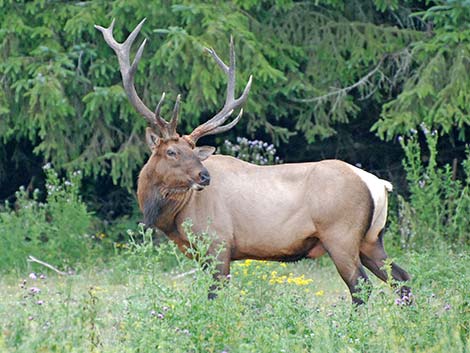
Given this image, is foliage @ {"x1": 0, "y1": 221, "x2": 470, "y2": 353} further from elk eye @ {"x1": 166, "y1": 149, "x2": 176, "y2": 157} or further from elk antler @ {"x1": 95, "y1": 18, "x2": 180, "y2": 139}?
elk antler @ {"x1": 95, "y1": 18, "x2": 180, "y2": 139}

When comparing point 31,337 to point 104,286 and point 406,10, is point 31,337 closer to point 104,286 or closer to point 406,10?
point 104,286

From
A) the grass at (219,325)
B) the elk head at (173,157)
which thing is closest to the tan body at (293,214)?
the elk head at (173,157)

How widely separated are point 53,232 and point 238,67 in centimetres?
268

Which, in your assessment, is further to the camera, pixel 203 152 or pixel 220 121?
pixel 220 121

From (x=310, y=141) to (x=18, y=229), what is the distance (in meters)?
3.27

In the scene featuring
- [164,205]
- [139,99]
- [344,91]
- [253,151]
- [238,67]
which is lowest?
[253,151]

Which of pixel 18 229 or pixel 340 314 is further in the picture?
pixel 18 229

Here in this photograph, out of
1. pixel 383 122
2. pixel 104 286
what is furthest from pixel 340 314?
pixel 383 122

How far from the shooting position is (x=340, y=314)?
20.1 feet

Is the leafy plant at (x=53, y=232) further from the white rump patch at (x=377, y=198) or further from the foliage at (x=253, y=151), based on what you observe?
the white rump patch at (x=377, y=198)

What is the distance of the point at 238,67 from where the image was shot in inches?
447

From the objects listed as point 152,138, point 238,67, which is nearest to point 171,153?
point 152,138

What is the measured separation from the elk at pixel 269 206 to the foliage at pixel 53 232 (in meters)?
3.20

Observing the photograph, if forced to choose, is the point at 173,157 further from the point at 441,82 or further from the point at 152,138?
the point at 441,82
